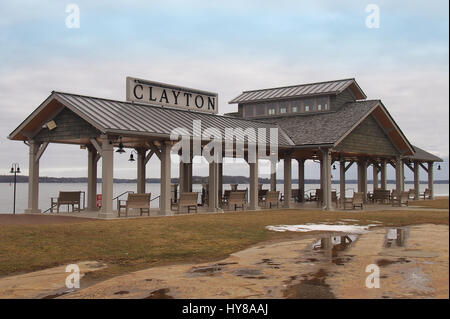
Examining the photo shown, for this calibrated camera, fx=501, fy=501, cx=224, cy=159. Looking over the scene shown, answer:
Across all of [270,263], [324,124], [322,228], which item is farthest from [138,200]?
[324,124]

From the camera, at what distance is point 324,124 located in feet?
91.8

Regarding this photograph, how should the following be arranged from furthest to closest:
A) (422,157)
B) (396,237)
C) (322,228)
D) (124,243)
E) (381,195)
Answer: (422,157) < (381,195) < (322,228) < (396,237) < (124,243)

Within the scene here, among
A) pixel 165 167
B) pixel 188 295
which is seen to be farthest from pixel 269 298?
pixel 165 167

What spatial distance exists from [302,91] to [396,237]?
2078cm

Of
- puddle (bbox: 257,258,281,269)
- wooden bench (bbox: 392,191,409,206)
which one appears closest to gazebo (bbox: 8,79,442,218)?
wooden bench (bbox: 392,191,409,206)

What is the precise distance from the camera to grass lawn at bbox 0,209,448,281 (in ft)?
33.0

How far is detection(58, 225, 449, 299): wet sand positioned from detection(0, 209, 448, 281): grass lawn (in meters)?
0.89

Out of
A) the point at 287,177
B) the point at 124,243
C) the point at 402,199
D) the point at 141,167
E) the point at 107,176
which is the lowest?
the point at 124,243

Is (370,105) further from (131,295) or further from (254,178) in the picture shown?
(131,295)

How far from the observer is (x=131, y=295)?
690 cm

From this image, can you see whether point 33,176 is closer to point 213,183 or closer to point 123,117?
point 123,117

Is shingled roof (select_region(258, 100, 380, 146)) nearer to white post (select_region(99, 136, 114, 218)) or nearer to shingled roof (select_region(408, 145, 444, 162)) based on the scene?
shingled roof (select_region(408, 145, 444, 162))

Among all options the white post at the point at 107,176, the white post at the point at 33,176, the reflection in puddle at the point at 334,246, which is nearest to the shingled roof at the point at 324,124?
the white post at the point at 107,176

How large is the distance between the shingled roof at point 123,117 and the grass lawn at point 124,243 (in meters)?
3.78
